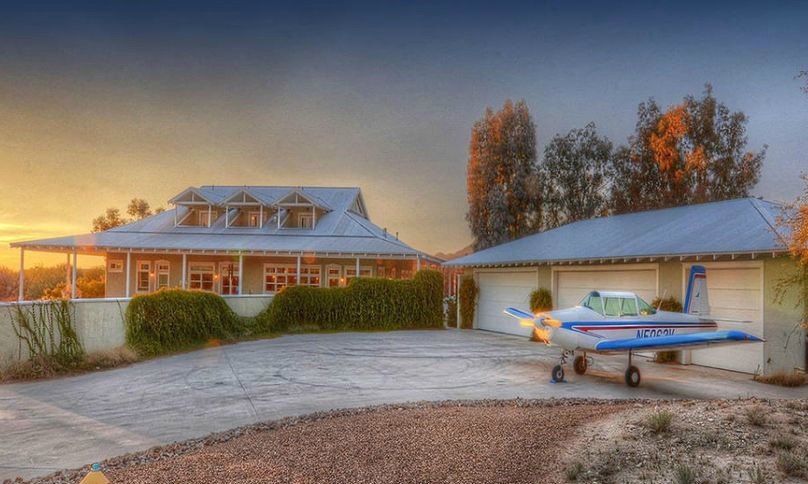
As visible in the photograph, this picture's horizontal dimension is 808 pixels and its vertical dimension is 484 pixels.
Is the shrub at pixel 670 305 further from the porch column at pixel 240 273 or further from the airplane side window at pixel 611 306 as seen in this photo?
the porch column at pixel 240 273

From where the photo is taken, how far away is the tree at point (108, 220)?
56.5 meters

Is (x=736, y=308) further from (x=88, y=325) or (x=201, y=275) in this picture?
(x=201, y=275)

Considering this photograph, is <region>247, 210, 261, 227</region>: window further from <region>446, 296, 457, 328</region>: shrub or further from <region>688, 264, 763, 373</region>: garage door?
<region>688, 264, 763, 373</region>: garage door

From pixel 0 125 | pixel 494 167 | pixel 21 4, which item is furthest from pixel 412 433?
pixel 494 167

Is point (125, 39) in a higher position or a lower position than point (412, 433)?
higher

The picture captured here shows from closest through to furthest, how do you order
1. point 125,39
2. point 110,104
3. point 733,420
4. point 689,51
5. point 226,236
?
point 733,420
point 125,39
point 110,104
point 689,51
point 226,236

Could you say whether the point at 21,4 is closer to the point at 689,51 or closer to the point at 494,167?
the point at 689,51

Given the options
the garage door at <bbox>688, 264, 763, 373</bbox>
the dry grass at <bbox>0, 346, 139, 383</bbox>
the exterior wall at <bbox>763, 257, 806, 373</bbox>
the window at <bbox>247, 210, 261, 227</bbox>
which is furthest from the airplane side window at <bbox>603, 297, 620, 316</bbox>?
the window at <bbox>247, 210, 261, 227</bbox>

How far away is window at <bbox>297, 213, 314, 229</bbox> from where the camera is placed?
33.3 m

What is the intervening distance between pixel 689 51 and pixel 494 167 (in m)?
19.6

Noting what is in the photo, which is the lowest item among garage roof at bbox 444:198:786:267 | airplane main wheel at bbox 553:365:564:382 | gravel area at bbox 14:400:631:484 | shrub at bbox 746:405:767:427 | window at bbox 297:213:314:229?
airplane main wheel at bbox 553:365:564:382

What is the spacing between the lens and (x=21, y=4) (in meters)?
12.3

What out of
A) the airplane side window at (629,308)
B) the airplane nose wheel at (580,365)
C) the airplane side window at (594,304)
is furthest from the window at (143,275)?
the airplane side window at (629,308)

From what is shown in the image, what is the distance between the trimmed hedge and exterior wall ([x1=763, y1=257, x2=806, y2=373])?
1365 cm
